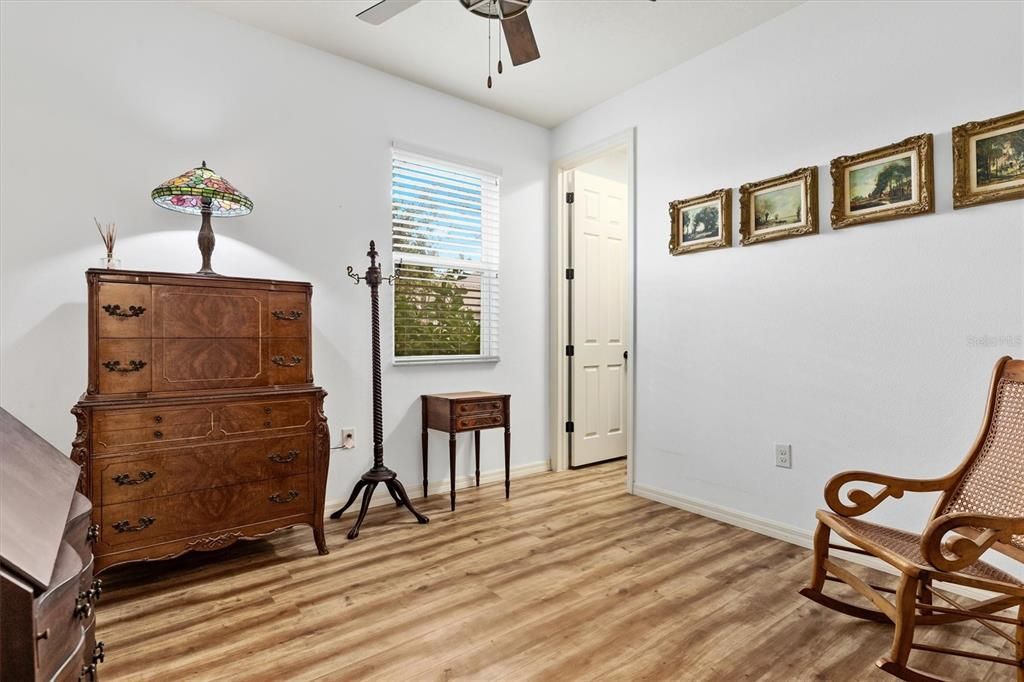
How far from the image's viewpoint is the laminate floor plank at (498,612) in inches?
66.8

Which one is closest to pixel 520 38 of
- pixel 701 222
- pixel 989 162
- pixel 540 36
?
pixel 540 36

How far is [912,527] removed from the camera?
2.34m

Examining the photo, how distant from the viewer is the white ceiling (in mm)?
2760

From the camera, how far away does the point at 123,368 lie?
2178 millimetres

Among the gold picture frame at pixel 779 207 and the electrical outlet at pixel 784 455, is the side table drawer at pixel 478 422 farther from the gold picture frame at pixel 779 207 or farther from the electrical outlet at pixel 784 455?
the gold picture frame at pixel 779 207

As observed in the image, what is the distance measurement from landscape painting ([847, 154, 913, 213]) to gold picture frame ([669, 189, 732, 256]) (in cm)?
67

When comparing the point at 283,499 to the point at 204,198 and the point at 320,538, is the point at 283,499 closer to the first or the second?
the point at 320,538

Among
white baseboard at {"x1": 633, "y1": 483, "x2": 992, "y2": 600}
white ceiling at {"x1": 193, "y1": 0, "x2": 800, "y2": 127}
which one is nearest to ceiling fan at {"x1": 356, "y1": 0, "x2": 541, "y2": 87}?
white ceiling at {"x1": 193, "y1": 0, "x2": 800, "y2": 127}

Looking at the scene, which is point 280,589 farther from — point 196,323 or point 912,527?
point 912,527

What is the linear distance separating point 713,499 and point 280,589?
239cm

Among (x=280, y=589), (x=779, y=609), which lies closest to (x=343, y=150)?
(x=280, y=589)

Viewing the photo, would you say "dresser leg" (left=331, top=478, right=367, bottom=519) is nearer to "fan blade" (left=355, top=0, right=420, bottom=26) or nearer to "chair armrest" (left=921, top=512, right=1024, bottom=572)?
"fan blade" (left=355, top=0, right=420, bottom=26)

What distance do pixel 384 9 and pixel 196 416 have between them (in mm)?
1876

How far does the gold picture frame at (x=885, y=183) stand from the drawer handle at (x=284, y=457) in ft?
9.46
